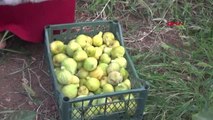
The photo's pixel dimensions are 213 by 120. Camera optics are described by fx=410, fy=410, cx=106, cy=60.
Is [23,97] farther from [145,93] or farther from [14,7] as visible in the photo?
[145,93]

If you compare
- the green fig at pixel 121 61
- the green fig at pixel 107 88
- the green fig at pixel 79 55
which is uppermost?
the green fig at pixel 79 55

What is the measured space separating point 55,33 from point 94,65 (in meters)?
0.30

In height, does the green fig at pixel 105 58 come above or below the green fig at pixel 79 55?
below

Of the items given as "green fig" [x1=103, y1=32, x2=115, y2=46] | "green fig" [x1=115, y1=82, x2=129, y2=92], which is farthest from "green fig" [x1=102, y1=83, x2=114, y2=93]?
"green fig" [x1=103, y1=32, x2=115, y2=46]

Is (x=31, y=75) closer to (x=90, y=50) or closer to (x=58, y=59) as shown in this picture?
(x=58, y=59)

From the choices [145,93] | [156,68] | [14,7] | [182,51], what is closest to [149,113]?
[145,93]

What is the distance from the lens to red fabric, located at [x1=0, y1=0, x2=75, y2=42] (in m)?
1.59

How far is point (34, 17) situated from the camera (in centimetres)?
163

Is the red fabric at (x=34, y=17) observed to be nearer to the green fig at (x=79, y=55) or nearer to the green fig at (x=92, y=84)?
the green fig at (x=79, y=55)

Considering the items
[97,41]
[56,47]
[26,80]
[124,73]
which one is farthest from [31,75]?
[124,73]

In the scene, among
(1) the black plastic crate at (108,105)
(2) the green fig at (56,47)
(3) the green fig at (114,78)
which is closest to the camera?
(1) the black plastic crate at (108,105)

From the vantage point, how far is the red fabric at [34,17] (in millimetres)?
1588

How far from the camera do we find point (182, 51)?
1.86 meters

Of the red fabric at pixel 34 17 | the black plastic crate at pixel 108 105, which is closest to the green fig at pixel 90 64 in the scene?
the black plastic crate at pixel 108 105
